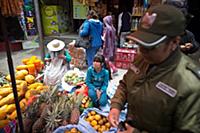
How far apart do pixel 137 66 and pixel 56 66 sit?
289 cm

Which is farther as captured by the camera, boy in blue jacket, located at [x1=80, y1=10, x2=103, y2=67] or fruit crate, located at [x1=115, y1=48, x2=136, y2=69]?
fruit crate, located at [x1=115, y1=48, x2=136, y2=69]

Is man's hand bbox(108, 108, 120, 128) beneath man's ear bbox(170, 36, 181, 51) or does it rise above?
beneath

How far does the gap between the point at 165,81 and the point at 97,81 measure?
2452 mm

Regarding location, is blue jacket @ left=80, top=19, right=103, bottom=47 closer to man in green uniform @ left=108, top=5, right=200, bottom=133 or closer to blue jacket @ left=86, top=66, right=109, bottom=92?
blue jacket @ left=86, top=66, right=109, bottom=92

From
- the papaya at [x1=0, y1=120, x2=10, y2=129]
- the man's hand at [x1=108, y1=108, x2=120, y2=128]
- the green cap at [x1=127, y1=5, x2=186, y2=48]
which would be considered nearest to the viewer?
the green cap at [x1=127, y1=5, x2=186, y2=48]

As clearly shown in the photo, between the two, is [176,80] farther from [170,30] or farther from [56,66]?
[56,66]

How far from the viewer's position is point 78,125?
2.51m

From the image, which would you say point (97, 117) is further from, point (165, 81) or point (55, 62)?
point (165, 81)

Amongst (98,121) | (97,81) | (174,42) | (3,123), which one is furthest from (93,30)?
(174,42)

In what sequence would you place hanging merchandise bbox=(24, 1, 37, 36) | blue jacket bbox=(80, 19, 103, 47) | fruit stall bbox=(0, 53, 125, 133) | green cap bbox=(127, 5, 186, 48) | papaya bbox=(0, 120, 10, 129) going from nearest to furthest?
green cap bbox=(127, 5, 186, 48)
papaya bbox=(0, 120, 10, 129)
fruit stall bbox=(0, 53, 125, 133)
blue jacket bbox=(80, 19, 103, 47)
hanging merchandise bbox=(24, 1, 37, 36)

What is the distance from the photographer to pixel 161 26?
35.2 inches

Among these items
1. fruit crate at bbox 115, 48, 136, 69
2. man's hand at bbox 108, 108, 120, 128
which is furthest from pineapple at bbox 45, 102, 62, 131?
fruit crate at bbox 115, 48, 136, 69

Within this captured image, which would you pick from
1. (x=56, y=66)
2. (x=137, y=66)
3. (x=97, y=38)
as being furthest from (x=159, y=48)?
(x=97, y=38)

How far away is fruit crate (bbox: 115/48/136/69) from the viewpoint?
5.23m
